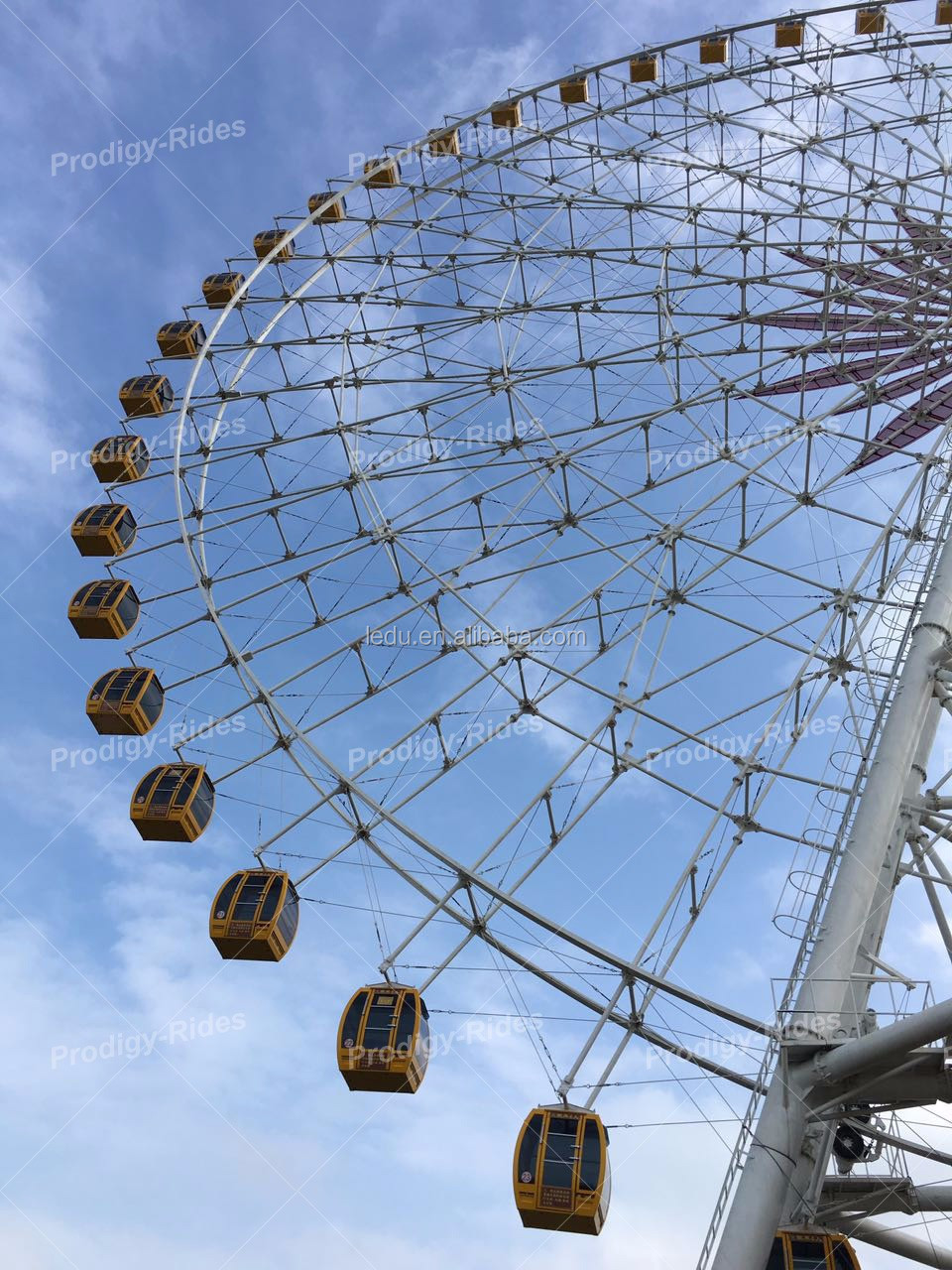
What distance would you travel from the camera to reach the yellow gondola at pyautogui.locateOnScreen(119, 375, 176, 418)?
3256cm

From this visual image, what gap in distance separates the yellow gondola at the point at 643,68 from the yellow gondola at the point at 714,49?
1306mm

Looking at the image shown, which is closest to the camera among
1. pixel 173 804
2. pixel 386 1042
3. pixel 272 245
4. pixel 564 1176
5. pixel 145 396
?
pixel 564 1176

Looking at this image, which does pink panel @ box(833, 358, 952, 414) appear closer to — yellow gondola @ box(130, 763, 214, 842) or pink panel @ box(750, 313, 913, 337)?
pink panel @ box(750, 313, 913, 337)

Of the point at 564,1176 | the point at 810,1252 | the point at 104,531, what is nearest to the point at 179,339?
the point at 104,531

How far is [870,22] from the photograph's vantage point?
33812 mm

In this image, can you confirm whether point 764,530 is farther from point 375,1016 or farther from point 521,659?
point 375,1016

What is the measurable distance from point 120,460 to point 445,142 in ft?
A: 40.0

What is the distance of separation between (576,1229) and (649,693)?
8436 mm

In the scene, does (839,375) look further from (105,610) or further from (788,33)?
(105,610)

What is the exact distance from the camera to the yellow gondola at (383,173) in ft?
111

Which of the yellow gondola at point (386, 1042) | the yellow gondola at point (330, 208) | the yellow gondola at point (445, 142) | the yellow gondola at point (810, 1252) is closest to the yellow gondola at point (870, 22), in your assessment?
the yellow gondola at point (445, 142)

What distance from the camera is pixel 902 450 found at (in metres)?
23.1

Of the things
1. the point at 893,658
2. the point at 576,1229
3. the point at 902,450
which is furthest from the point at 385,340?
the point at 576,1229

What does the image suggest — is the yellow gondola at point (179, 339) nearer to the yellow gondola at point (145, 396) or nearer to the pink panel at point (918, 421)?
the yellow gondola at point (145, 396)
